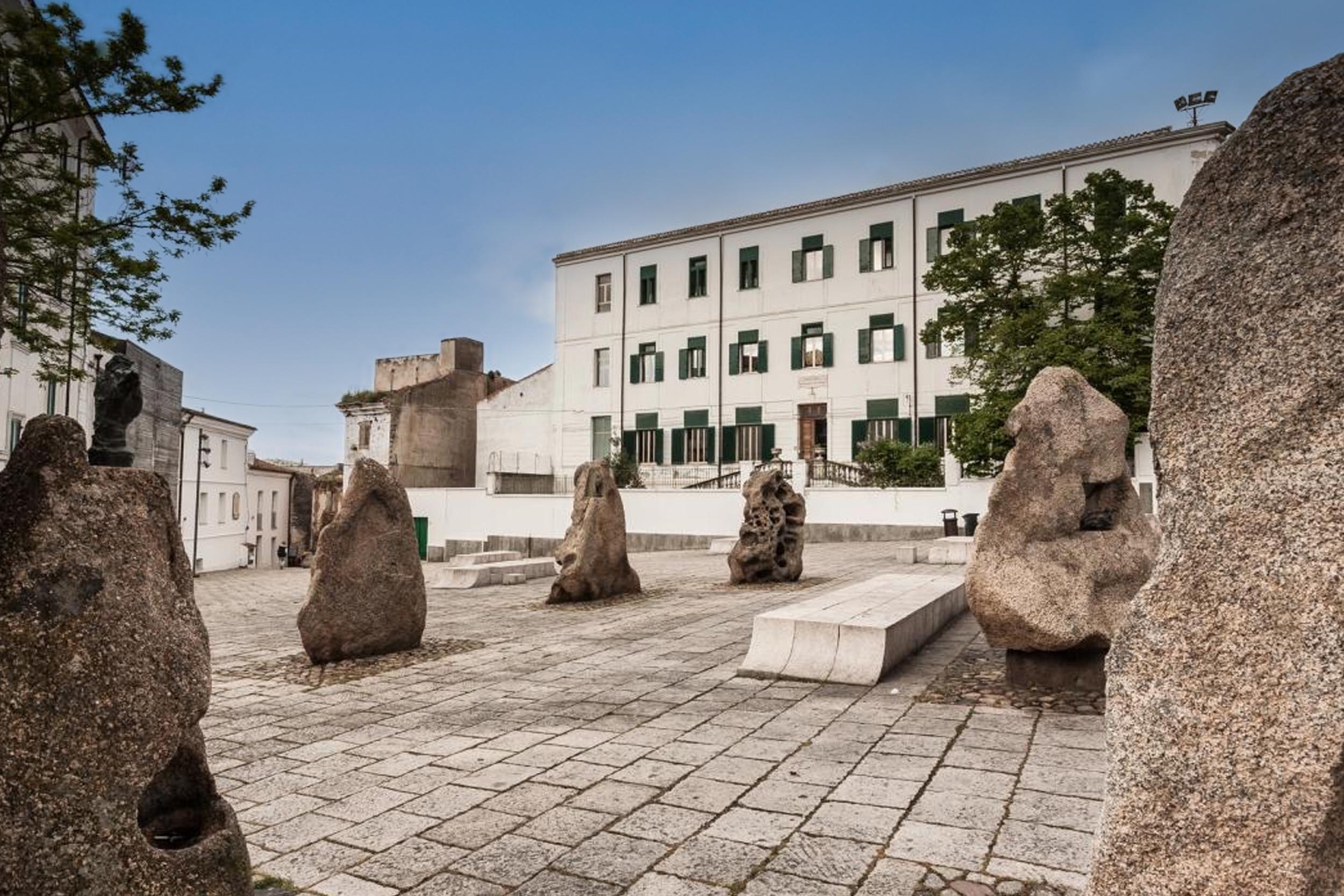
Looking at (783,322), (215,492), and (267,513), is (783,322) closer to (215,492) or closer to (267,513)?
(215,492)

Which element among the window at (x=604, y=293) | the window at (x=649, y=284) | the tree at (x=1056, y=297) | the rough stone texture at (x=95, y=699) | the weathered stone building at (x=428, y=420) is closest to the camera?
the rough stone texture at (x=95, y=699)

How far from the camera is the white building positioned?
1196 inches

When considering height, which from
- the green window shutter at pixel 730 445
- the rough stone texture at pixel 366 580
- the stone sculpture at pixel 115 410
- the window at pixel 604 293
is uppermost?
the window at pixel 604 293

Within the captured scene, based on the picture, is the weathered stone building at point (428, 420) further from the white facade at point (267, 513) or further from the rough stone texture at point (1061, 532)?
the rough stone texture at point (1061, 532)

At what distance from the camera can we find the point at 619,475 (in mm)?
33031

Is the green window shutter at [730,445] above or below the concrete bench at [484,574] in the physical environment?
above

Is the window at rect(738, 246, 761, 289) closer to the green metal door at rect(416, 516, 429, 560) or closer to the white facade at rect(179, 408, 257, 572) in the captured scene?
the green metal door at rect(416, 516, 429, 560)

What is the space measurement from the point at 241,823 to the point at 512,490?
2988 cm

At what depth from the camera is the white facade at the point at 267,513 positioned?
45.7 meters

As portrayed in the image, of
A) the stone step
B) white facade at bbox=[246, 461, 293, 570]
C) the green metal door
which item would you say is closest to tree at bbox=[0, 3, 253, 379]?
the stone step

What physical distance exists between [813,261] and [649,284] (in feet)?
24.8

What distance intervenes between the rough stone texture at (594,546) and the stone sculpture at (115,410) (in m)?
8.67

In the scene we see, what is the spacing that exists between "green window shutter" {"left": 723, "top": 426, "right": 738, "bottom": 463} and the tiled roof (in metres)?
8.23

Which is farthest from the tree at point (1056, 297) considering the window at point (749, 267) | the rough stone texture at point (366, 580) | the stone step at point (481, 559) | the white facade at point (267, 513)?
the white facade at point (267, 513)
